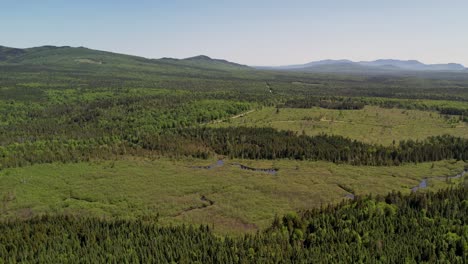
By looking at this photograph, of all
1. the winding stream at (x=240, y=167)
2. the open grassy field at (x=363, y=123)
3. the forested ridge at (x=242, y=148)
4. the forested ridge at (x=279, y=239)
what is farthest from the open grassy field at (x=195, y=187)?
the open grassy field at (x=363, y=123)

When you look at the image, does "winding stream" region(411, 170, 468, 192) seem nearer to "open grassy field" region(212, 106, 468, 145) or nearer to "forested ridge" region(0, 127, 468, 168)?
"forested ridge" region(0, 127, 468, 168)

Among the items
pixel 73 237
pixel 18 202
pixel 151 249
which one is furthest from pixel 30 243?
pixel 18 202

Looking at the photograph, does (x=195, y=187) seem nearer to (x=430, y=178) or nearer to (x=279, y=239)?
(x=279, y=239)

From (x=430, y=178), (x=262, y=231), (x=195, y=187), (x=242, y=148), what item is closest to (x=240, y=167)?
(x=242, y=148)

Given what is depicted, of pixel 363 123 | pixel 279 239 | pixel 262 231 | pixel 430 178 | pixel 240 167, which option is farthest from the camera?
pixel 363 123

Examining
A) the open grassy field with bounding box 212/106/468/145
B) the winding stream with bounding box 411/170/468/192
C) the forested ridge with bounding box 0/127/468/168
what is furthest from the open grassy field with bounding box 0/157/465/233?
the open grassy field with bounding box 212/106/468/145
